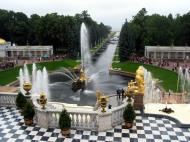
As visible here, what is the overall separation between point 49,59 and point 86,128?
4040 centimetres

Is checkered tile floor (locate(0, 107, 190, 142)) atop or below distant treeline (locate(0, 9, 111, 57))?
below

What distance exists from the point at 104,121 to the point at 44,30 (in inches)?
2091

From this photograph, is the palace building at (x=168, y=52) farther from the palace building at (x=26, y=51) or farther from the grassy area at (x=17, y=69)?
the palace building at (x=26, y=51)

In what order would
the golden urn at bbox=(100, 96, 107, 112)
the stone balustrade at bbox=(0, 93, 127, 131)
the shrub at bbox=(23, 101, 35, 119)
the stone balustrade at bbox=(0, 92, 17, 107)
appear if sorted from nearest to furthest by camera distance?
the golden urn at bbox=(100, 96, 107, 112) → the stone balustrade at bbox=(0, 93, 127, 131) → the shrub at bbox=(23, 101, 35, 119) → the stone balustrade at bbox=(0, 92, 17, 107)

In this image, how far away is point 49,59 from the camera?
54.0 m

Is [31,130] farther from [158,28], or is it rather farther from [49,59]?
[158,28]

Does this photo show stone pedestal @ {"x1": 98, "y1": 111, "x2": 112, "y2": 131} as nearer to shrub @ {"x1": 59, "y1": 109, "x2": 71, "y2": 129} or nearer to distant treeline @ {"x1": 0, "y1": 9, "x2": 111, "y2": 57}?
shrub @ {"x1": 59, "y1": 109, "x2": 71, "y2": 129}

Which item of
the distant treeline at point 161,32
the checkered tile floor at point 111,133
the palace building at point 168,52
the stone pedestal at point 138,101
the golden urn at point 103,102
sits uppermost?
the distant treeline at point 161,32

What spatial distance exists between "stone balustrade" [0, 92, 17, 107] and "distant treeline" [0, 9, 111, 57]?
39156mm

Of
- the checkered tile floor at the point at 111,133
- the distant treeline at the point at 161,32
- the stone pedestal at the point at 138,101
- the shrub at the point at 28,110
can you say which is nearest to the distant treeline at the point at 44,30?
the distant treeline at the point at 161,32

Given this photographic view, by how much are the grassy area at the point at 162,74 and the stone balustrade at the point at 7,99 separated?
18788 mm

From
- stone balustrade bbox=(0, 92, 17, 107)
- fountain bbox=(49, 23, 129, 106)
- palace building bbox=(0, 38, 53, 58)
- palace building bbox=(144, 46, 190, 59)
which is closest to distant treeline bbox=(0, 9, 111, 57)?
palace building bbox=(0, 38, 53, 58)

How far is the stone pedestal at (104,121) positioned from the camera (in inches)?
573

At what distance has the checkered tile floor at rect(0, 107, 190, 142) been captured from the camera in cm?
1394
